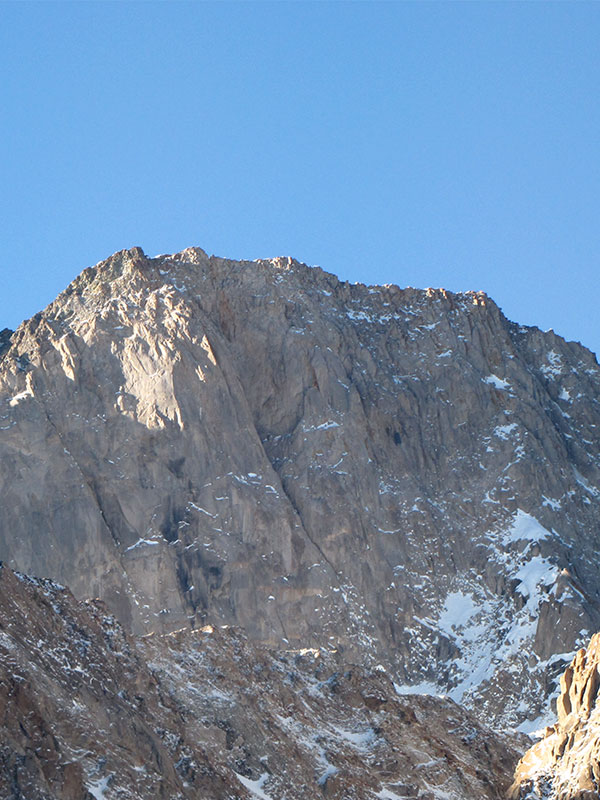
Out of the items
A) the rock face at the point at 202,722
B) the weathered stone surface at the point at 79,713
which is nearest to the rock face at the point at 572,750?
the rock face at the point at 202,722

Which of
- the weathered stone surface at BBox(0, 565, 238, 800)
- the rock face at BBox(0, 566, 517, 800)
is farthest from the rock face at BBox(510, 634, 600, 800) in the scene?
the weathered stone surface at BBox(0, 565, 238, 800)

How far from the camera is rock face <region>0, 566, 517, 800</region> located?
141m

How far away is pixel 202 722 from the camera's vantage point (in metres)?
165

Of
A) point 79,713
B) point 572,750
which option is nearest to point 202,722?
point 79,713

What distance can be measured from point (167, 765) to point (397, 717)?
31222 millimetres

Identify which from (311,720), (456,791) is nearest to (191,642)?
(311,720)

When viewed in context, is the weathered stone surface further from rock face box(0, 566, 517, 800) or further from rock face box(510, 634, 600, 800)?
rock face box(510, 634, 600, 800)

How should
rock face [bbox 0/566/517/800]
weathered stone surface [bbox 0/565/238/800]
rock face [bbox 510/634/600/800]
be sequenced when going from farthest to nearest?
rock face [bbox 0/566/517/800] < rock face [bbox 510/634/600/800] < weathered stone surface [bbox 0/565/238/800]

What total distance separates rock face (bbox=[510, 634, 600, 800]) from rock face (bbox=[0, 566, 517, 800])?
1863 cm

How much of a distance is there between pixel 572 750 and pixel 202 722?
105ft

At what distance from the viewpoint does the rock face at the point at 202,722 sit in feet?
463

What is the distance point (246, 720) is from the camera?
167 meters

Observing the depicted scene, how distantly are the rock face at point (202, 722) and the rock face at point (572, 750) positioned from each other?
18629 mm

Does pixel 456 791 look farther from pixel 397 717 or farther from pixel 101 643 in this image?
pixel 101 643
